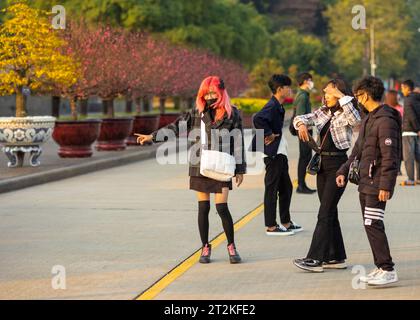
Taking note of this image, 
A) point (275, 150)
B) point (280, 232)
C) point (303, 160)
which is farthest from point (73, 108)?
point (280, 232)

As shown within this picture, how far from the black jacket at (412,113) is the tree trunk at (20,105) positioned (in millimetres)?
7908

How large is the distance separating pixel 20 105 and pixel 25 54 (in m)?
1.08

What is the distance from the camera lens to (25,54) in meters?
21.5

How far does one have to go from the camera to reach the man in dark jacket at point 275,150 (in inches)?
460

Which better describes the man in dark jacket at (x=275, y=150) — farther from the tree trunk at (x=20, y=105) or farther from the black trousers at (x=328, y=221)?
the tree trunk at (x=20, y=105)

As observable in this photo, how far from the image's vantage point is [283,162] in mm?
12047

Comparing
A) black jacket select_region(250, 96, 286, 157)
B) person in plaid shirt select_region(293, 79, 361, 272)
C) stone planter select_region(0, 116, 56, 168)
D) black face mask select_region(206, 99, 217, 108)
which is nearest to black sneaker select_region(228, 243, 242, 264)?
person in plaid shirt select_region(293, 79, 361, 272)

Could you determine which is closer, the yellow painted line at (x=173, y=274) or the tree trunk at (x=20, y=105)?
the yellow painted line at (x=173, y=274)

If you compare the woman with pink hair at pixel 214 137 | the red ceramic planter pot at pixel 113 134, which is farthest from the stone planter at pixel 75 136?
the woman with pink hair at pixel 214 137

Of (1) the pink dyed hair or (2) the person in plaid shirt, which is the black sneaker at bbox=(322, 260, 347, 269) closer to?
(2) the person in plaid shirt

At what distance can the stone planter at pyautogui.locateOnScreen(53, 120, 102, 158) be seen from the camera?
2292 centimetres

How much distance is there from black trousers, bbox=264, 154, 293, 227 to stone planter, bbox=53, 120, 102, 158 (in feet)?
37.8

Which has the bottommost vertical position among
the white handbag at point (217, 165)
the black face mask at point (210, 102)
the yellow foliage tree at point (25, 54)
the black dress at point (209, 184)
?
the black dress at point (209, 184)
